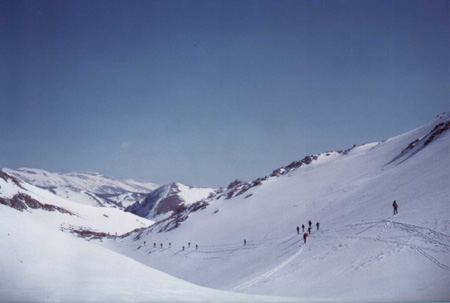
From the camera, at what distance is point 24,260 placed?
1075cm

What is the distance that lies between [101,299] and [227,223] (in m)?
52.4

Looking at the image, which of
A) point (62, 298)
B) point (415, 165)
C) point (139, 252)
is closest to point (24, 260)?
point (62, 298)

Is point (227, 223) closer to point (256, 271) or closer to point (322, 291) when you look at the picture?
point (256, 271)

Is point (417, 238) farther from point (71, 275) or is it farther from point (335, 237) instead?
point (71, 275)

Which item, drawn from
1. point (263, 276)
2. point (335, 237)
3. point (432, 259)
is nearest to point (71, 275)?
point (432, 259)

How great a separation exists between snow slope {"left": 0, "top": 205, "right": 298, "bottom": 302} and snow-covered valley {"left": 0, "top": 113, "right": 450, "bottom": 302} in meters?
0.04

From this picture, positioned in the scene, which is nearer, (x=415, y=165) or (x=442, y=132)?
(x=415, y=165)

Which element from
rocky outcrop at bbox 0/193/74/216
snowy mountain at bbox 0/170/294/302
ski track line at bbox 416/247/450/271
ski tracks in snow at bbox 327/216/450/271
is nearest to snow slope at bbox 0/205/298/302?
snowy mountain at bbox 0/170/294/302

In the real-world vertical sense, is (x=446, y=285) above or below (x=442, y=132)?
below

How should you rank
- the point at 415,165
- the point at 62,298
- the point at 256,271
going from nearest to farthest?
the point at 62,298, the point at 256,271, the point at 415,165

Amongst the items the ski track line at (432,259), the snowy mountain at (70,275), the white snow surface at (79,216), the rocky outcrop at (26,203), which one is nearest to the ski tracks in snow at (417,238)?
the ski track line at (432,259)

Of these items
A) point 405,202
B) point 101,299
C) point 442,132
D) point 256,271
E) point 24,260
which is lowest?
point 256,271

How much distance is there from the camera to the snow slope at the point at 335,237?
16719 mm

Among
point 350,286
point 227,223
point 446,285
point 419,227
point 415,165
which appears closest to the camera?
point 446,285
